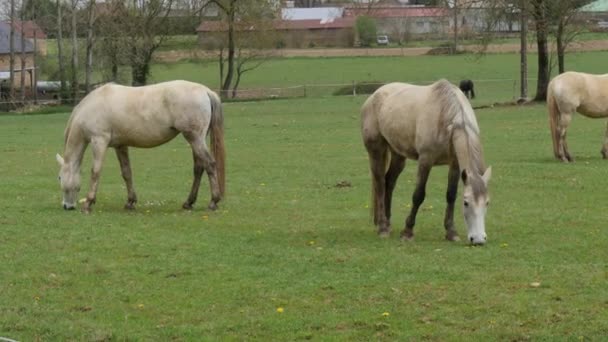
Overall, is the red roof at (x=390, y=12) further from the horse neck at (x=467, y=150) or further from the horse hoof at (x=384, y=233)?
the horse neck at (x=467, y=150)

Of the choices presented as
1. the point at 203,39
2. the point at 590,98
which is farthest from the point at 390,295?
the point at 203,39

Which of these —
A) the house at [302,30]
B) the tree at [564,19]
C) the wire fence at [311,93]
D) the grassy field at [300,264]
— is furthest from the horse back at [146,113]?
the house at [302,30]

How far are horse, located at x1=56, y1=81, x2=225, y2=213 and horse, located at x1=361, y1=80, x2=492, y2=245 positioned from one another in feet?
10.5

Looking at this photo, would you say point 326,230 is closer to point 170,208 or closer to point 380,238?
point 380,238

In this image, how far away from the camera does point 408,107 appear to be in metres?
12.0

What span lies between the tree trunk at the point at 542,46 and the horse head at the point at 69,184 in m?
28.8

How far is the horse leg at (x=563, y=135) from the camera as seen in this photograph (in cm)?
2067

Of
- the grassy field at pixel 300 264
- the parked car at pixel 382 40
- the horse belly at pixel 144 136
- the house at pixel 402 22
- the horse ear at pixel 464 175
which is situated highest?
the house at pixel 402 22

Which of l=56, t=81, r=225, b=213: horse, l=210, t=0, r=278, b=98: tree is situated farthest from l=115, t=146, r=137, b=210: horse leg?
l=210, t=0, r=278, b=98: tree

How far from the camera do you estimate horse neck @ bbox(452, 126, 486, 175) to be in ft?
36.1

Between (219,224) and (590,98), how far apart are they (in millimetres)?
10282

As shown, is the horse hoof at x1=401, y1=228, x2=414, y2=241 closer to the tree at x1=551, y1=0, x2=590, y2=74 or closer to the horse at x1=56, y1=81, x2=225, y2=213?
the horse at x1=56, y1=81, x2=225, y2=213

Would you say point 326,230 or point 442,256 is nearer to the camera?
point 442,256

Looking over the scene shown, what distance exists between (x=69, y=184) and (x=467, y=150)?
6.95 metres
